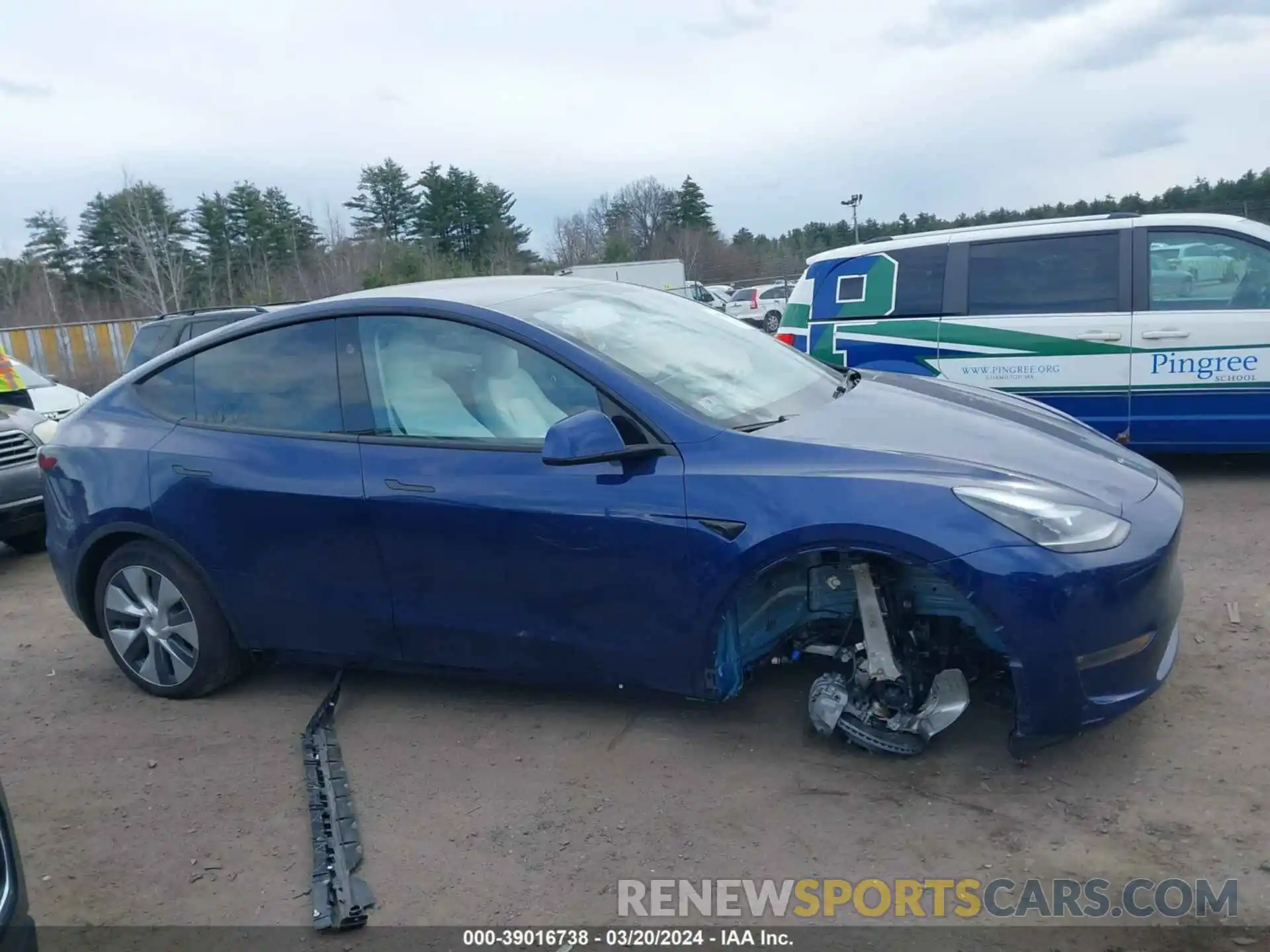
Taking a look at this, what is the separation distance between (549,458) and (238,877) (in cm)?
157

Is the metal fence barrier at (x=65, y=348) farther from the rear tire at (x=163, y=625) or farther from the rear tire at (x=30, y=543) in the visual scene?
the rear tire at (x=163, y=625)

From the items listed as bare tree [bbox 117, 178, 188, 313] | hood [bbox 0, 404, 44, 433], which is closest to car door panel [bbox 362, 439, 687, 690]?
hood [bbox 0, 404, 44, 433]

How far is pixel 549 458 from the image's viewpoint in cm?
320

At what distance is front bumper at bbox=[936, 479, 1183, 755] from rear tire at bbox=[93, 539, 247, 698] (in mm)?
2920

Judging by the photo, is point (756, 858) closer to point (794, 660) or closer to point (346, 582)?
point (794, 660)

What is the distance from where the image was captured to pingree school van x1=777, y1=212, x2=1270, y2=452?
248 inches

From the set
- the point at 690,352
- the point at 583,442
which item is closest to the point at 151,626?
the point at 583,442

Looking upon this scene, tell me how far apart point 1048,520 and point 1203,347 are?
4229 mm

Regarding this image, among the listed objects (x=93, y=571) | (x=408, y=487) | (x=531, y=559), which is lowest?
(x=93, y=571)

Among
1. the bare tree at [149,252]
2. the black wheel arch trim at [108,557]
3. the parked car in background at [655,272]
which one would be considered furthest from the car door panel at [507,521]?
the bare tree at [149,252]

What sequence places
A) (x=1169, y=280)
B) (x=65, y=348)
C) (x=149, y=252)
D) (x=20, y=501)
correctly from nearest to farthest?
1. (x=1169, y=280)
2. (x=20, y=501)
3. (x=65, y=348)
4. (x=149, y=252)

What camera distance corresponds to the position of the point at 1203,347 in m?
6.32

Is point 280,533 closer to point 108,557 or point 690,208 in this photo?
point 108,557

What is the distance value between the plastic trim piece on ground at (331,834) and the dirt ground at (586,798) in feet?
0.17
